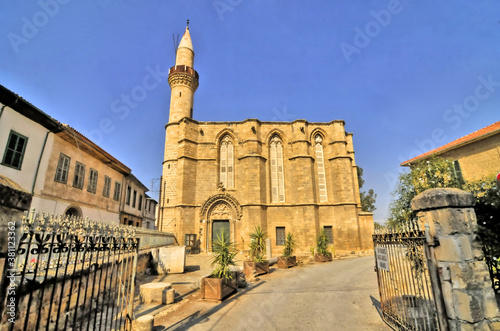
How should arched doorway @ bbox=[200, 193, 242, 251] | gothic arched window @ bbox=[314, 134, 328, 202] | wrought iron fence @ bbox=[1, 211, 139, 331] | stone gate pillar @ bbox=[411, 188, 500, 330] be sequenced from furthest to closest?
gothic arched window @ bbox=[314, 134, 328, 202], arched doorway @ bbox=[200, 193, 242, 251], stone gate pillar @ bbox=[411, 188, 500, 330], wrought iron fence @ bbox=[1, 211, 139, 331]

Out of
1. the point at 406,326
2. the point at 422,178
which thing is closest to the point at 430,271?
the point at 406,326

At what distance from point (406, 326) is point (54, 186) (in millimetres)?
14537

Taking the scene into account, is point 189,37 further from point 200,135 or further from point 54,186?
point 54,186

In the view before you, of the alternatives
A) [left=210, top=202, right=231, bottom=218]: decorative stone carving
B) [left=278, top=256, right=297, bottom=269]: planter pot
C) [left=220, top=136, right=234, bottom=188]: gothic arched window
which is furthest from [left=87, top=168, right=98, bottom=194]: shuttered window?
[left=278, top=256, right=297, bottom=269]: planter pot

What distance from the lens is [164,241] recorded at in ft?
56.0

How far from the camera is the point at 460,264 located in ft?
13.4

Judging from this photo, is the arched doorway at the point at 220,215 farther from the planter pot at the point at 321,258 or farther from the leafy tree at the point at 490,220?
the leafy tree at the point at 490,220

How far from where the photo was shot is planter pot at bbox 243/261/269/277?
11.5 meters

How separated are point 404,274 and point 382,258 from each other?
54 centimetres

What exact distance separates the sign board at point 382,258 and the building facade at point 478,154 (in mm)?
11055

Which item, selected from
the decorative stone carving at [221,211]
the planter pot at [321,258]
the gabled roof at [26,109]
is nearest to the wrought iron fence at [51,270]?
the gabled roof at [26,109]

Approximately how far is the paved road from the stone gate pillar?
197cm

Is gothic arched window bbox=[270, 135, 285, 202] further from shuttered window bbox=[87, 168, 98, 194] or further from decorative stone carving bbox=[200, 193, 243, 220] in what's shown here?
shuttered window bbox=[87, 168, 98, 194]

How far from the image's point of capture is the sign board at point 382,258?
5461 mm
